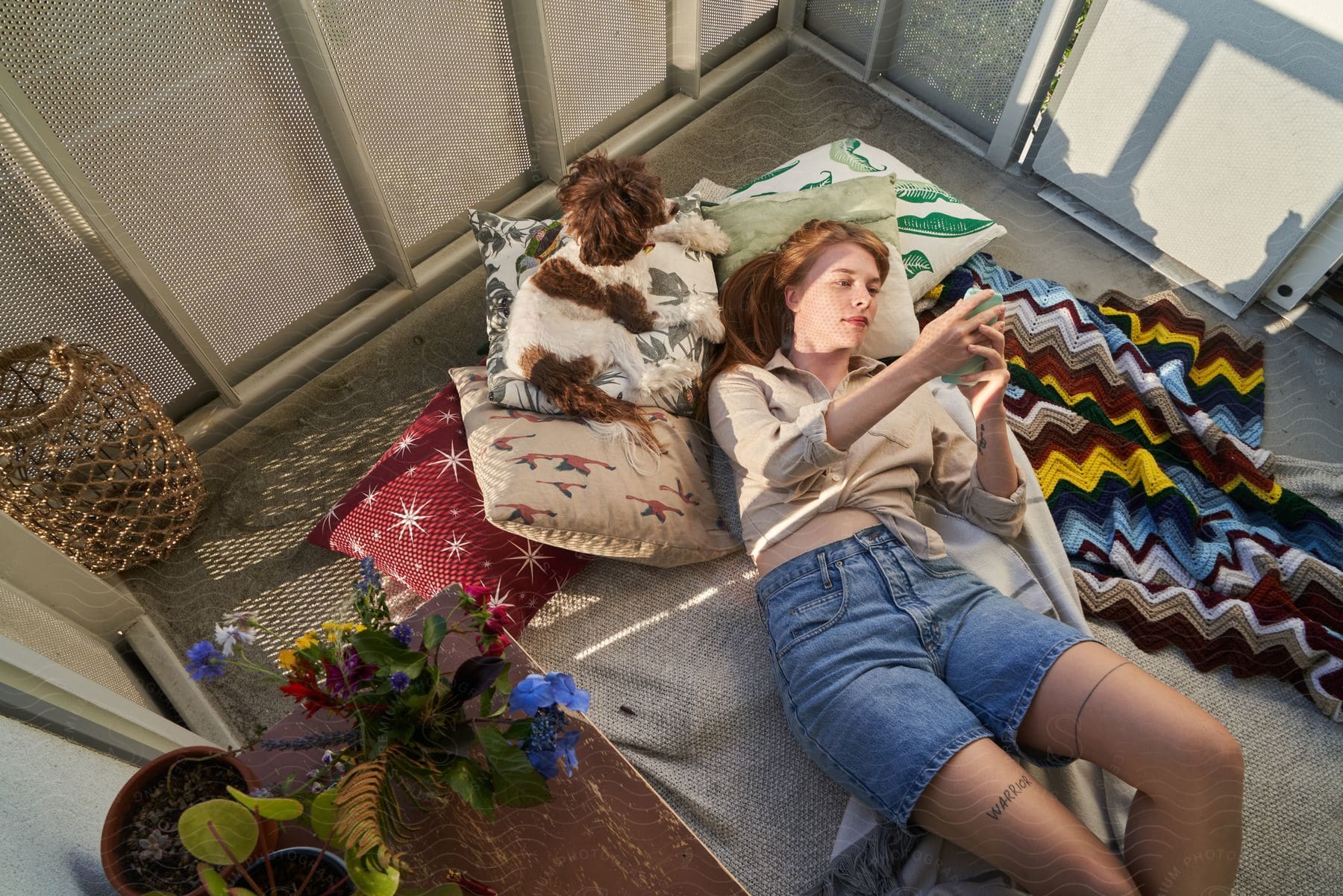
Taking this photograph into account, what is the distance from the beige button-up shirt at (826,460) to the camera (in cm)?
123

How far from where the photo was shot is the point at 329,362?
174cm

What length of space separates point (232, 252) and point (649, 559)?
0.86m

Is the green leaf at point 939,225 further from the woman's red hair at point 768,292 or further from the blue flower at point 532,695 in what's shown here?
the blue flower at point 532,695

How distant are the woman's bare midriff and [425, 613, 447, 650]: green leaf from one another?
0.54 m

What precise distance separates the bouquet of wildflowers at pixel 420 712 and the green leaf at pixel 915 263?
1.13 metres

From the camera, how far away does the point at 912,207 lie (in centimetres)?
176

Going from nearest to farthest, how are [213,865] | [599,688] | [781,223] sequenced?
1. [213,865]
2. [599,688]
3. [781,223]

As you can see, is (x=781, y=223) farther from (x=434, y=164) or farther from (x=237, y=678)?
(x=237, y=678)

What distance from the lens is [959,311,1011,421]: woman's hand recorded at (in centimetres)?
117

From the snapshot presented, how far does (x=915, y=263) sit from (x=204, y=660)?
133 cm

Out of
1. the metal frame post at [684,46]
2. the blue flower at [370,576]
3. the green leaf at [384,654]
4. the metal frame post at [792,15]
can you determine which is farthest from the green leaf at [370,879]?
the metal frame post at [792,15]

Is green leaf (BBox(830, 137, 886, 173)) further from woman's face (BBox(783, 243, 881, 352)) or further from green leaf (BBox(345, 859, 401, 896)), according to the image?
green leaf (BBox(345, 859, 401, 896))

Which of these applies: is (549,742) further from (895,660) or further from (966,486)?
(966,486)

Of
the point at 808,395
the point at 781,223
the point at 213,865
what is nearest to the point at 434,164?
the point at 781,223
